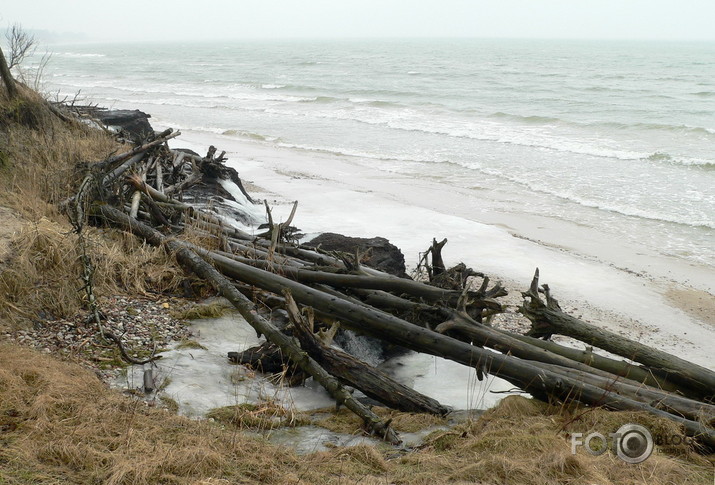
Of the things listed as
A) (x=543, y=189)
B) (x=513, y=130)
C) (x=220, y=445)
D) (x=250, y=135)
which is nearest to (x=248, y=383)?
(x=220, y=445)

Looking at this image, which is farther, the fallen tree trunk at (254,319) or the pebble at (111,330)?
the pebble at (111,330)

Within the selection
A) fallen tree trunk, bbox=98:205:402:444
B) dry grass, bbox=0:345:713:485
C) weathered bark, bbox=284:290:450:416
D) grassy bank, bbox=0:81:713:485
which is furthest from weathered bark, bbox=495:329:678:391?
fallen tree trunk, bbox=98:205:402:444

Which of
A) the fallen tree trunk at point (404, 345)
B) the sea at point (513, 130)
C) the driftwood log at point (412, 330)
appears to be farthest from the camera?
the sea at point (513, 130)

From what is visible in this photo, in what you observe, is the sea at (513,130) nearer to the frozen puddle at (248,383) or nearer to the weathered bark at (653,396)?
the frozen puddle at (248,383)

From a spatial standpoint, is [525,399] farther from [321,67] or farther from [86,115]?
[321,67]

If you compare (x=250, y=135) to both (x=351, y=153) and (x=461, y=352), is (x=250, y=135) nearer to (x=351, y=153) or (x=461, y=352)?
(x=351, y=153)

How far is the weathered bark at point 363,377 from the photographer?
4.79 metres

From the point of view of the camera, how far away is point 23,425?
350 cm

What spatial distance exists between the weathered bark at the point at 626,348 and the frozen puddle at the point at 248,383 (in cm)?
70

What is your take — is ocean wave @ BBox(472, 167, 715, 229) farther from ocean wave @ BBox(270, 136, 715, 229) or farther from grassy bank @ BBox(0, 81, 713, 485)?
grassy bank @ BBox(0, 81, 713, 485)

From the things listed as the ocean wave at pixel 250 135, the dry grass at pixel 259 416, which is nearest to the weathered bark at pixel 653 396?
the dry grass at pixel 259 416

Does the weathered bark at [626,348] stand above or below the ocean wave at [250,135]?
above

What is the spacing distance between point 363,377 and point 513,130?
71.1ft

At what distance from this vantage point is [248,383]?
16.6ft
